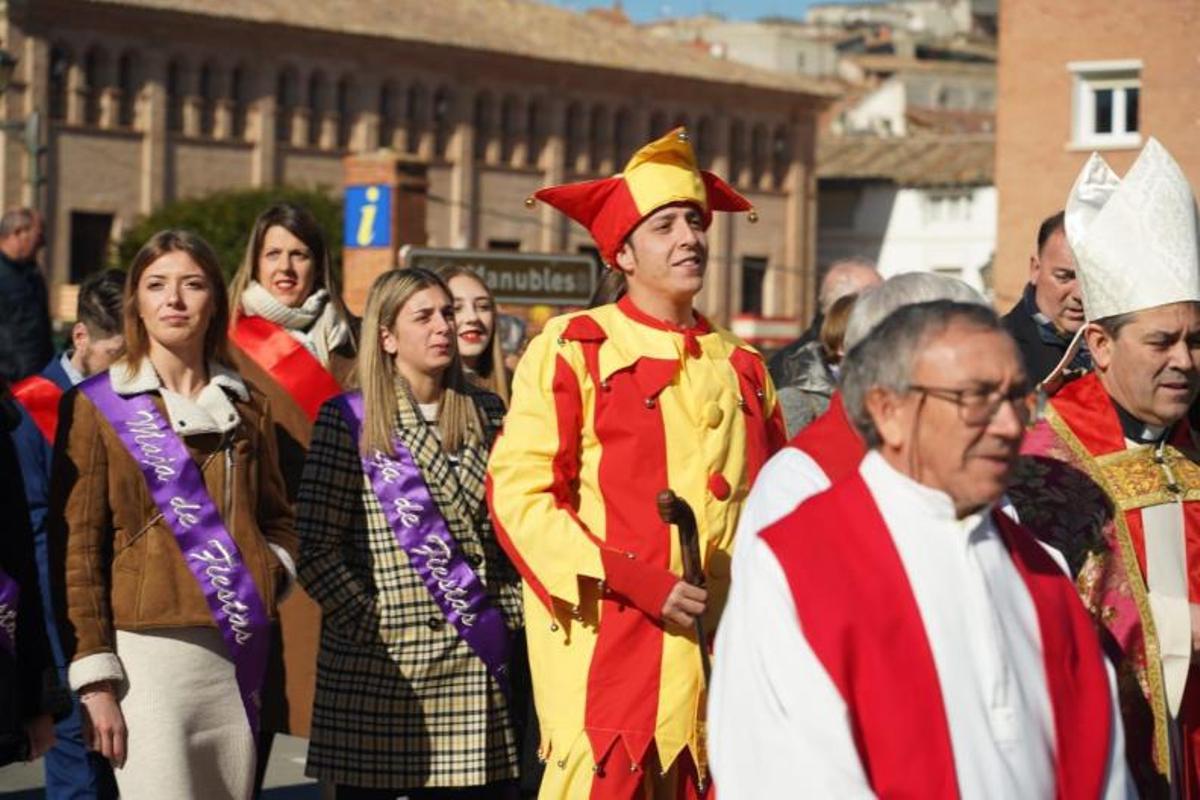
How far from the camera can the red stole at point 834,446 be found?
455 centimetres

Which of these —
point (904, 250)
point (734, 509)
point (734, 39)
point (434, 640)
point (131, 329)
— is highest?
point (734, 39)

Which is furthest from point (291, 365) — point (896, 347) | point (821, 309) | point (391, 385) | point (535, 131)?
point (535, 131)

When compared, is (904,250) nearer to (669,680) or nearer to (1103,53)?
(1103,53)

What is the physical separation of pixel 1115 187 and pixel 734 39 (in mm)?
98504

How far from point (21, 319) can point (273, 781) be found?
3561mm

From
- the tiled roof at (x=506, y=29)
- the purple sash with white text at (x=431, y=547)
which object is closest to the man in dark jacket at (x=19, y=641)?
the purple sash with white text at (x=431, y=547)

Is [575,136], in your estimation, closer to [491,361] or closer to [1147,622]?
[491,361]

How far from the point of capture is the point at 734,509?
5883mm

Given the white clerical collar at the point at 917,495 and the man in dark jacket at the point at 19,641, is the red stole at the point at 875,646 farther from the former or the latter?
the man in dark jacket at the point at 19,641

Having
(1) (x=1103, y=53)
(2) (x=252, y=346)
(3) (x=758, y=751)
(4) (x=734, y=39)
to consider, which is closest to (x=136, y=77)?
(1) (x=1103, y=53)

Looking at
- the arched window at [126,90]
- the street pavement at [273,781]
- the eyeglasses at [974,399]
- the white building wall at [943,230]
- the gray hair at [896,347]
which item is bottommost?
the street pavement at [273,781]

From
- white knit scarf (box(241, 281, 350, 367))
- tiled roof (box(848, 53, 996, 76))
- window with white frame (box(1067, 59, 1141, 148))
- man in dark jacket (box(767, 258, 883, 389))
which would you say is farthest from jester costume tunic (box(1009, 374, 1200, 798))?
tiled roof (box(848, 53, 996, 76))

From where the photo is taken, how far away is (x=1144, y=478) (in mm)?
5289

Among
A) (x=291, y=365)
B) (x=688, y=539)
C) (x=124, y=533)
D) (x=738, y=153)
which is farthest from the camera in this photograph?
(x=738, y=153)
